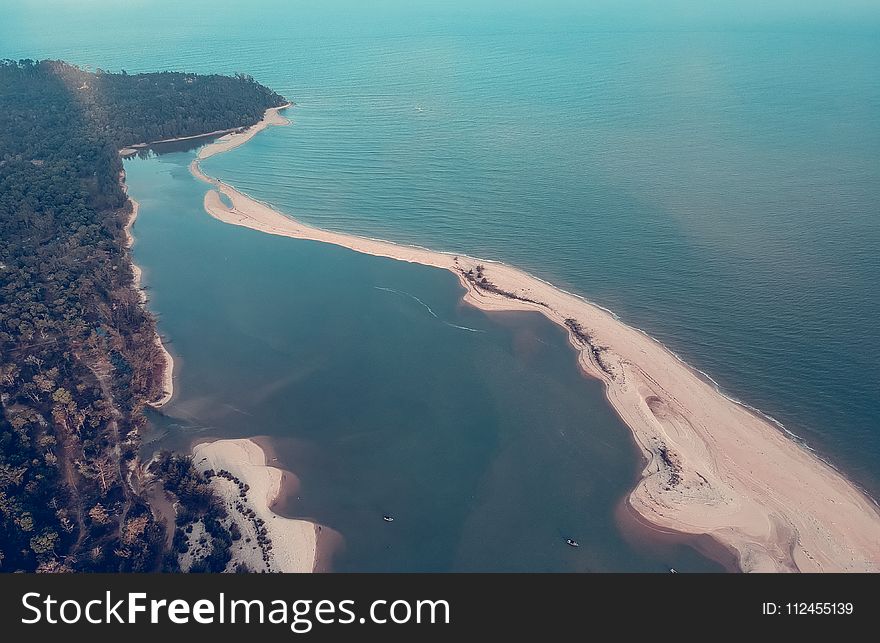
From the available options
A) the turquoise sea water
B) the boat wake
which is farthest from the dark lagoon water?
the turquoise sea water

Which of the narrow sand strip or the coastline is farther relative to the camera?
the narrow sand strip

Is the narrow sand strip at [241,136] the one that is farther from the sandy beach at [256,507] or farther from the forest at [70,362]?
the sandy beach at [256,507]

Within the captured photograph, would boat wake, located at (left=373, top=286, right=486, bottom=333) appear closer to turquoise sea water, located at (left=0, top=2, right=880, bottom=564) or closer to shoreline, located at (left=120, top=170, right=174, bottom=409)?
turquoise sea water, located at (left=0, top=2, right=880, bottom=564)

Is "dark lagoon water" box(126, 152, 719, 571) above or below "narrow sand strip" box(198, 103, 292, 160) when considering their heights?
below

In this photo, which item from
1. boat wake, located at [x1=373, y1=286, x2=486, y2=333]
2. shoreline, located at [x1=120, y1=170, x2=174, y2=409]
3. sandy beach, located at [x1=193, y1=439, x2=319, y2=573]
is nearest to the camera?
sandy beach, located at [x1=193, y1=439, x2=319, y2=573]
